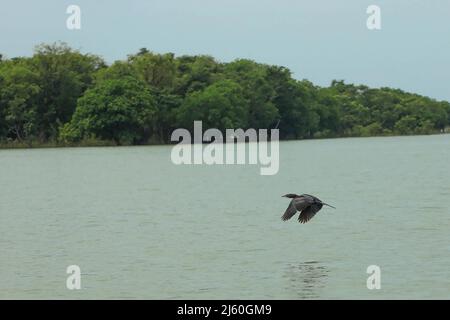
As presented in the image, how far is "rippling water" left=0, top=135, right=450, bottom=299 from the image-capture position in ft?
56.1

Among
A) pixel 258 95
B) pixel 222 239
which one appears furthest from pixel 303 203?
pixel 258 95

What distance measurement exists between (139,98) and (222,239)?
69.6m

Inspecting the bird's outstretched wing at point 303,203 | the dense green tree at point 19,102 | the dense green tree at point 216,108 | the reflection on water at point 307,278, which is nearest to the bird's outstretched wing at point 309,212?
the bird's outstretched wing at point 303,203

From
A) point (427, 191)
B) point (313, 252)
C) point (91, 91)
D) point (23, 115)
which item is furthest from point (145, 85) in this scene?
point (313, 252)

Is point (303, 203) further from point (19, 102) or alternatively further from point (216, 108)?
point (216, 108)

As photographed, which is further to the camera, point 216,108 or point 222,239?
point 216,108

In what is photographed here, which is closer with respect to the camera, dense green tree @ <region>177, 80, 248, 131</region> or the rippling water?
the rippling water

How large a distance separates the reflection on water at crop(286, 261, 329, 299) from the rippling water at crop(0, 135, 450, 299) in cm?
2

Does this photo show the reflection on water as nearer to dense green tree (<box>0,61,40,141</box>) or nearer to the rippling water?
the rippling water

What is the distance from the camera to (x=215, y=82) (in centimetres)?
10769

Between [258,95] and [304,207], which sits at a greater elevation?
[258,95]

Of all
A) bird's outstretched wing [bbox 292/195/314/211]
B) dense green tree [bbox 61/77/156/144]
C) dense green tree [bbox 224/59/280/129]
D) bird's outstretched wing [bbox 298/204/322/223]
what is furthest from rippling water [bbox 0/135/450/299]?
dense green tree [bbox 224/59/280/129]

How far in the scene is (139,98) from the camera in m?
91.8

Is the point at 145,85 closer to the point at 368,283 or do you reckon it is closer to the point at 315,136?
the point at 315,136
